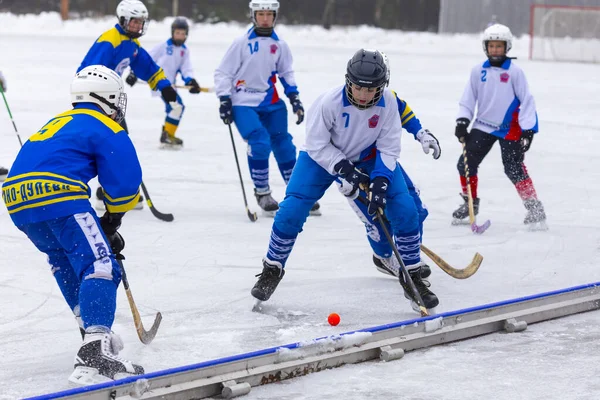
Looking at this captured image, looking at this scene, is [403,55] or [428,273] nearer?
[428,273]

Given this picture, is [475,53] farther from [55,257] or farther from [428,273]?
[55,257]

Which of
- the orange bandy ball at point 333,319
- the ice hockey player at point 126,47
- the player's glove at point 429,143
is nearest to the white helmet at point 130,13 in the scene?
the ice hockey player at point 126,47

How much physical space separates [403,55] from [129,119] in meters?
11.2

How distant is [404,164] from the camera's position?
8789 mm

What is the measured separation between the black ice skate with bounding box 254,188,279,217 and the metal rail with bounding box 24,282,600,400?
9.10 feet

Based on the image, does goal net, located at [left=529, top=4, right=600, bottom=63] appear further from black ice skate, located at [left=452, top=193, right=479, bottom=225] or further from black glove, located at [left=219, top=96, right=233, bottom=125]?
black glove, located at [left=219, top=96, right=233, bottom=125]

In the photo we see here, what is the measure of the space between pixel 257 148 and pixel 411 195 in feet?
7.10

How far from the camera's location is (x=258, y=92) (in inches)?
267

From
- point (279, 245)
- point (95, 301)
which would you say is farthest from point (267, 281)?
point (95, 301)

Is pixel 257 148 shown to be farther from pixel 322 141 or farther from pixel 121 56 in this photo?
pixel 322 141

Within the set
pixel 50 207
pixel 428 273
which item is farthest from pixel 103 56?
pixel 50 207

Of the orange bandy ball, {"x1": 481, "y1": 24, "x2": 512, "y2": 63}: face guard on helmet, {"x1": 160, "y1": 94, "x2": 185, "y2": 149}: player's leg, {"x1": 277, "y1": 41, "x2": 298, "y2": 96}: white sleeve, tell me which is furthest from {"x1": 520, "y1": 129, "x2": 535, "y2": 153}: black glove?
{"x1": 160, "y1": 94, "x2": 185, "y2": 149}: player's leg

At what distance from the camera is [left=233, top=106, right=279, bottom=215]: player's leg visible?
6680 mm

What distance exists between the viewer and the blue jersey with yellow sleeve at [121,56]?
6.41 metres
